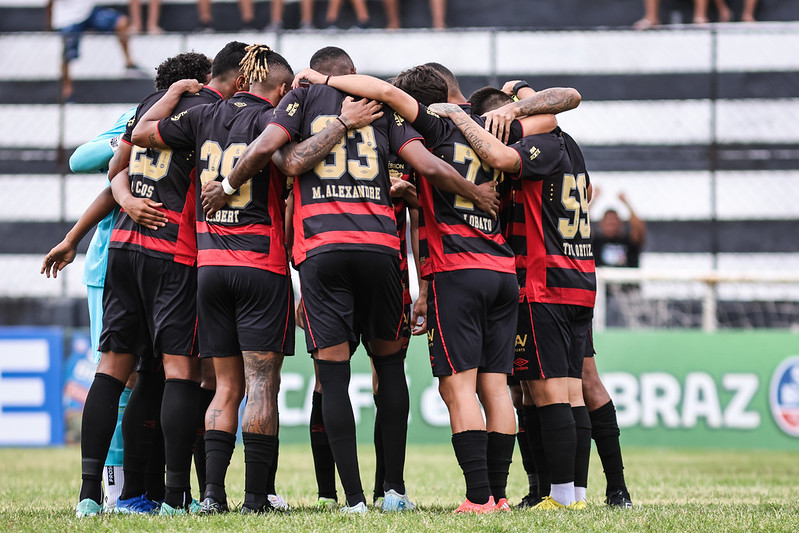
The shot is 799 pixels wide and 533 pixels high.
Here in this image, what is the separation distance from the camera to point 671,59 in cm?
1387

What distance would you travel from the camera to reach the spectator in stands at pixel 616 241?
12938 mm

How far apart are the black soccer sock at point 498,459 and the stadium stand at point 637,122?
8.65 m

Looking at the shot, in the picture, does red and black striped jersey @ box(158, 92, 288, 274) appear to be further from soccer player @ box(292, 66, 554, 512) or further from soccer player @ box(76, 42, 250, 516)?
soccer player @ box(292, 66, 554, 512)

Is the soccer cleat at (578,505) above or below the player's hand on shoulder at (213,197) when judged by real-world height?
below

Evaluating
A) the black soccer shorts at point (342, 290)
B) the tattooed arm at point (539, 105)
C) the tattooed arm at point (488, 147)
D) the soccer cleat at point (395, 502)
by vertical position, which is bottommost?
the soccer cleat at point (395, 502)

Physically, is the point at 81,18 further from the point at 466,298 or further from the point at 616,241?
the point at 466,298

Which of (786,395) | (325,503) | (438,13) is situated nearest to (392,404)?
(325,503)

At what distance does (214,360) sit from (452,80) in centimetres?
223

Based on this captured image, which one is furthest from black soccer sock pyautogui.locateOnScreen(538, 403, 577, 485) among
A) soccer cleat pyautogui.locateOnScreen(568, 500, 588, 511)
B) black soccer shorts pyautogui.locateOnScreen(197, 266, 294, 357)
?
black soccer shorts pyautogui.locateOnScreen(197, 266, 294, 357)

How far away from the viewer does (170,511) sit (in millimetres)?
4984

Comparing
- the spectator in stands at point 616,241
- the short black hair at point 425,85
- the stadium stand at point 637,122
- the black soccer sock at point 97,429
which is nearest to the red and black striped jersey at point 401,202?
the short black hair at point 425,85

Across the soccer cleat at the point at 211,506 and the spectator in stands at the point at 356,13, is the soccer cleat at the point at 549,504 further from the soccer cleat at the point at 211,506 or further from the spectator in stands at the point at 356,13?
the spectator in stands at the point at 356,13

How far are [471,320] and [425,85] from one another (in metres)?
1.50

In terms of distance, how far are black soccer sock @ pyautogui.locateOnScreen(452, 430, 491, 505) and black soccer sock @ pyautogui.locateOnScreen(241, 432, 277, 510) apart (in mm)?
997
